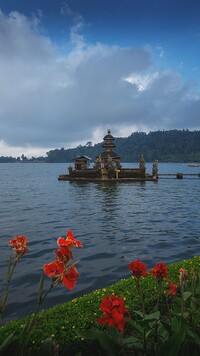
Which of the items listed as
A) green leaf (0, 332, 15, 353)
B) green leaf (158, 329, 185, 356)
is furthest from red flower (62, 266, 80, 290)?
green leaf (158, 329, 185, 356)

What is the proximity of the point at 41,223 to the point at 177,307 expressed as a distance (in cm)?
1702

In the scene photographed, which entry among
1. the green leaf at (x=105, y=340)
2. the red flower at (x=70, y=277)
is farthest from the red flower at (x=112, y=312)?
the green leaf at (x=105, y=340)

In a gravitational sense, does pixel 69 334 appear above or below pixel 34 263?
above

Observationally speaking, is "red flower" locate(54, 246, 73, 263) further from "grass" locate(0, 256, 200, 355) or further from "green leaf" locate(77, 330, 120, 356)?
"grass" locate(0, 256, 200, 355)

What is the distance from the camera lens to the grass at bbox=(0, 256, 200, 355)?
4.98 meters

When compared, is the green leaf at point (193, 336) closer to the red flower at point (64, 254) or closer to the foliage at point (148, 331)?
Result: the foliage at point (148, 331)

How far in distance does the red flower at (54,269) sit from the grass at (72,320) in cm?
178

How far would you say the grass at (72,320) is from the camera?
4980 millimetres

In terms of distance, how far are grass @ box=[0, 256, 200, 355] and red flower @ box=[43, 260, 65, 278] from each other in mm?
1776

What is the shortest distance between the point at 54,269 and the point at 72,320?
3242 mm

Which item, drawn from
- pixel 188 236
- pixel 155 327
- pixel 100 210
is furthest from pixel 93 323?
pixel 100 210

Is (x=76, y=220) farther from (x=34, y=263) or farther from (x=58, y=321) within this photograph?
(x=58, y=321)

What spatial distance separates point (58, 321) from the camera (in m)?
5.55

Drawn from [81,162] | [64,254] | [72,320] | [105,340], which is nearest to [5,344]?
[105,340]
